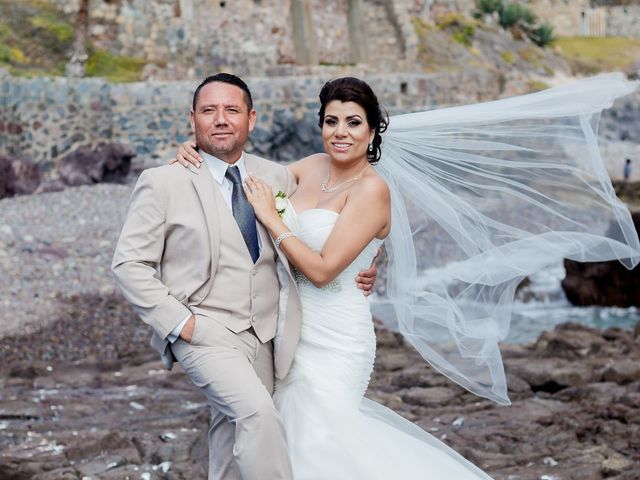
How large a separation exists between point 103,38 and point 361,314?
18.8m

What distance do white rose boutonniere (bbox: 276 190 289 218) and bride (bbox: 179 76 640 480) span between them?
0.07m

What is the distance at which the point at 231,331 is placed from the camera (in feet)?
16.0

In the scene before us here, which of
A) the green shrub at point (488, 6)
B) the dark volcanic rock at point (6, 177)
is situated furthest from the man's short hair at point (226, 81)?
the green shrub at point (488, 6)

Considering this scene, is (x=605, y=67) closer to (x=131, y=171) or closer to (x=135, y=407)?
(x=131, y=171)

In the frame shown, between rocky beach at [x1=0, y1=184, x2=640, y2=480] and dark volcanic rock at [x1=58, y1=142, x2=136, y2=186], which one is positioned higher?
dark volcanic rock at [x1=58, y1=142, x2=136, y2=186]

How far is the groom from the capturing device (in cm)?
470

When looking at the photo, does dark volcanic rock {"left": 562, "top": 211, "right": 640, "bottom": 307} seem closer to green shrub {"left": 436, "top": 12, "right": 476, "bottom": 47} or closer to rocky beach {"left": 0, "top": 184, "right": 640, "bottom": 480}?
rocky beach {"left": 0, "top": 184, "right": 640, "bottom": 480}

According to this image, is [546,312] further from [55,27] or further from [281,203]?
[281,203]

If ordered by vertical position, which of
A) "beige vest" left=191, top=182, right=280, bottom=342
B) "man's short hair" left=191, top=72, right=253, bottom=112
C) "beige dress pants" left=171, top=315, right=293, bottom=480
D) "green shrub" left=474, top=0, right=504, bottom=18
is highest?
"green shrub" left=474, top=0, right=504, bottom=18

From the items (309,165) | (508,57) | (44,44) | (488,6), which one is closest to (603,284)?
(44,44)

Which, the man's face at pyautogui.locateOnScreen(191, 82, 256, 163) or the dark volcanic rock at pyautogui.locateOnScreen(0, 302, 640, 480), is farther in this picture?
the dark volcanic rock at pyautogui.locateOnScreen(0, 302, 640, 480)

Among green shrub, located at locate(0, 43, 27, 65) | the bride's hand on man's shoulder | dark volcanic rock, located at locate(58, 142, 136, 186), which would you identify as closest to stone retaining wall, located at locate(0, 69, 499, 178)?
dark volcanic rock, located at locate(58, 142, 136, 186)

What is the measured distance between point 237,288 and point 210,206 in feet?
1.24

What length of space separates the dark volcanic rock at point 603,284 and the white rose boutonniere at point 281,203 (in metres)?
12.5
